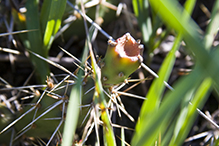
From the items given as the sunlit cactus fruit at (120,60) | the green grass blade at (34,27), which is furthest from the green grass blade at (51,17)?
the sunlit cactus fruit at (120,60)

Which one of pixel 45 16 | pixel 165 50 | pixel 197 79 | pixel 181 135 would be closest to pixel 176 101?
pixel 197 79

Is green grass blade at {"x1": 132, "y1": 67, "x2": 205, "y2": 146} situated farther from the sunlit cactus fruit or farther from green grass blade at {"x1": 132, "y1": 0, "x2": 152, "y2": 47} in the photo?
green grass blade at {"x1": 132, "y1": 0, "x2": 152, "y2": 47}

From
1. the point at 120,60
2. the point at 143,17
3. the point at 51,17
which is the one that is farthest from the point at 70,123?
the point at 143,17

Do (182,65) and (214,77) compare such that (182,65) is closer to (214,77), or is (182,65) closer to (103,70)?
(103,70)

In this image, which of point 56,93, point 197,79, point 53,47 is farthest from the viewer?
point 53,47

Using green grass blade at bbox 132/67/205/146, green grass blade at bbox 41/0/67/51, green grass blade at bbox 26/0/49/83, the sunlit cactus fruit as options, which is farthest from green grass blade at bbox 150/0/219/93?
green grass blade at bbox 26/0/49/83

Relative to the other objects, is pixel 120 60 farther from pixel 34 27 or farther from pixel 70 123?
pixel 34 27
